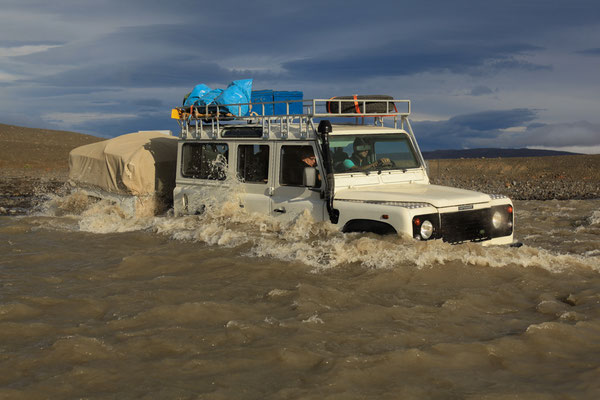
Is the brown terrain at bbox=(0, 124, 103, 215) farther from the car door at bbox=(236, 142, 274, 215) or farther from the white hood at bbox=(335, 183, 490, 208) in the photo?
the white hood at bbox=(335, 183, 490, 208)

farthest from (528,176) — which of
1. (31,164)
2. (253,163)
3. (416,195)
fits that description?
(31,164)

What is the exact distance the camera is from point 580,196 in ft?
59.3


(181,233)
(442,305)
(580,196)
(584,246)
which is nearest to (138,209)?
(181,233)

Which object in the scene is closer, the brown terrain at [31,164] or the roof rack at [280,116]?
the roof rack at [280,116]

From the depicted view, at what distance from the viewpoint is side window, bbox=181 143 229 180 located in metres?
9.52

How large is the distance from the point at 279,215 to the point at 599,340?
4.32 m

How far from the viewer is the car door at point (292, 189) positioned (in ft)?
26.4

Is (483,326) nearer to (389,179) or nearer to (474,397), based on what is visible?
(474,397)

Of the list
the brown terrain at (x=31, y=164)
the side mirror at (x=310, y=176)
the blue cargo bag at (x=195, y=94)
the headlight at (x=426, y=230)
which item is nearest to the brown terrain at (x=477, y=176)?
the brown terrain at (x=31, y=164)

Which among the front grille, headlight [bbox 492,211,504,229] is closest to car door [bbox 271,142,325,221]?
the front grille

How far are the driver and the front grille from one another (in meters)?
1.52

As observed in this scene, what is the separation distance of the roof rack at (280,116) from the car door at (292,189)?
196mm

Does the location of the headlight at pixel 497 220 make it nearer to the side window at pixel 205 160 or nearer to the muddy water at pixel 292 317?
the muddy water at pixel 292 317

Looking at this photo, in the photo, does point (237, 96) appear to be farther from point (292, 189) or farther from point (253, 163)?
point (292, 189)
